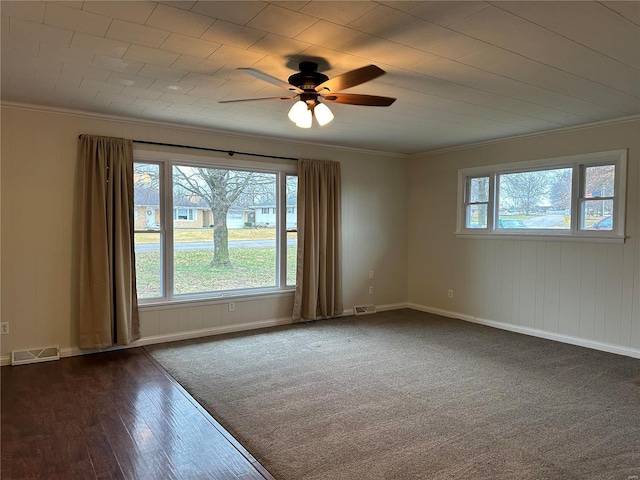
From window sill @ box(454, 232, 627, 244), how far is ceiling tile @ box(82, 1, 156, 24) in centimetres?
468

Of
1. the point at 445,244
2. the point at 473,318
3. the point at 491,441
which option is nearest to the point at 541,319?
the point at 473,318

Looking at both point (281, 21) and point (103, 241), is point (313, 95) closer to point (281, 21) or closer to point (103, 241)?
point (281, 21)

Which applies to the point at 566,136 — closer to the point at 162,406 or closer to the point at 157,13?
the point at 157,13

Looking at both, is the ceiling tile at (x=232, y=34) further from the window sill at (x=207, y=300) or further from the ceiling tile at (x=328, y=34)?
the window sill at (x=207, y=300)

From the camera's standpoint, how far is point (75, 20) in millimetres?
2311

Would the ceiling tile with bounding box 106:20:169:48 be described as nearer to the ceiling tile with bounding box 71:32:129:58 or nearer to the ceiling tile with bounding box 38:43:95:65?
the ceiling tile with bounding box 71:32:129:58

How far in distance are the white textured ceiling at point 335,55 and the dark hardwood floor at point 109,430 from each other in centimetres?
241

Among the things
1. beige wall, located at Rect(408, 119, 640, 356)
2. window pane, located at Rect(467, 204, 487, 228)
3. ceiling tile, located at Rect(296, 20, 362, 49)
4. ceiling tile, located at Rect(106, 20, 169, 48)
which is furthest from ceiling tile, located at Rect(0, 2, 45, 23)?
window pane, located at Rect(467, 204, 487, 228)

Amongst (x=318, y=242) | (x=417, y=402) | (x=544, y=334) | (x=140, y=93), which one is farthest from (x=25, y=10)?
(x=544, y=334)

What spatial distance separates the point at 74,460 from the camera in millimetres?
2424

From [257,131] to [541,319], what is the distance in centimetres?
407

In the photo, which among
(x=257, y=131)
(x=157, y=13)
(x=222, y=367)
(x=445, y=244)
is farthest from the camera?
(x=445, y=244)

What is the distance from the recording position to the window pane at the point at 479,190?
5.83m

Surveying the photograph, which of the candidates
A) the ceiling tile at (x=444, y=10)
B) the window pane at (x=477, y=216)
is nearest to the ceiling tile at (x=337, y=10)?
the ceiling tile at (x=444, y=10)
